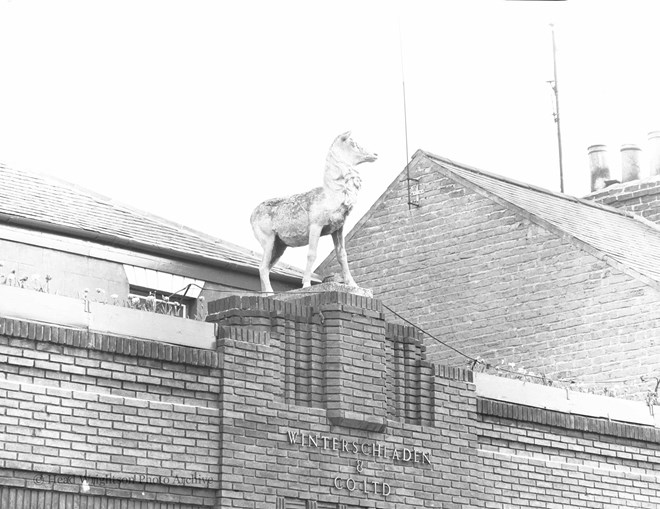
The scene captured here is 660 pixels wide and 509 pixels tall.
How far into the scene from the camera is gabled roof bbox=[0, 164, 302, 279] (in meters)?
20.5

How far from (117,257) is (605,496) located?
741cm

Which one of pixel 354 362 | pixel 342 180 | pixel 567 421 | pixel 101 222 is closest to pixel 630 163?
pixel 567 421

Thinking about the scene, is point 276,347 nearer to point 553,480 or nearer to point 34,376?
point 34,376

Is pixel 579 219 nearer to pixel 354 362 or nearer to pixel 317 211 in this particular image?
pixel 317 211

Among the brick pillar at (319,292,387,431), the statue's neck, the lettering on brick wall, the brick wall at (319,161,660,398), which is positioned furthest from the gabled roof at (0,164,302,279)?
the lettering on brick wall

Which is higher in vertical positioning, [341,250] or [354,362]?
[341,250]

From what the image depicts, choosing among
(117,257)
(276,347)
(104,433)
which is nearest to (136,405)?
(104,433)

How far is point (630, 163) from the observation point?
3225 centimetres

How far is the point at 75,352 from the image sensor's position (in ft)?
51.8

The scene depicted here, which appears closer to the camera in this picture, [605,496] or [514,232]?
[605,496]

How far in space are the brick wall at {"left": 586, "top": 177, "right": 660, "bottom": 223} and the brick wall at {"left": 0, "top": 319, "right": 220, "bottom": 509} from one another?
50.6 feet

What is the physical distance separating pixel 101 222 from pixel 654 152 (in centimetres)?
1517

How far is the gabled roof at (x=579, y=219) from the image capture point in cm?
2503

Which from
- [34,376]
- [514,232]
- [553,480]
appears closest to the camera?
[34,376]
